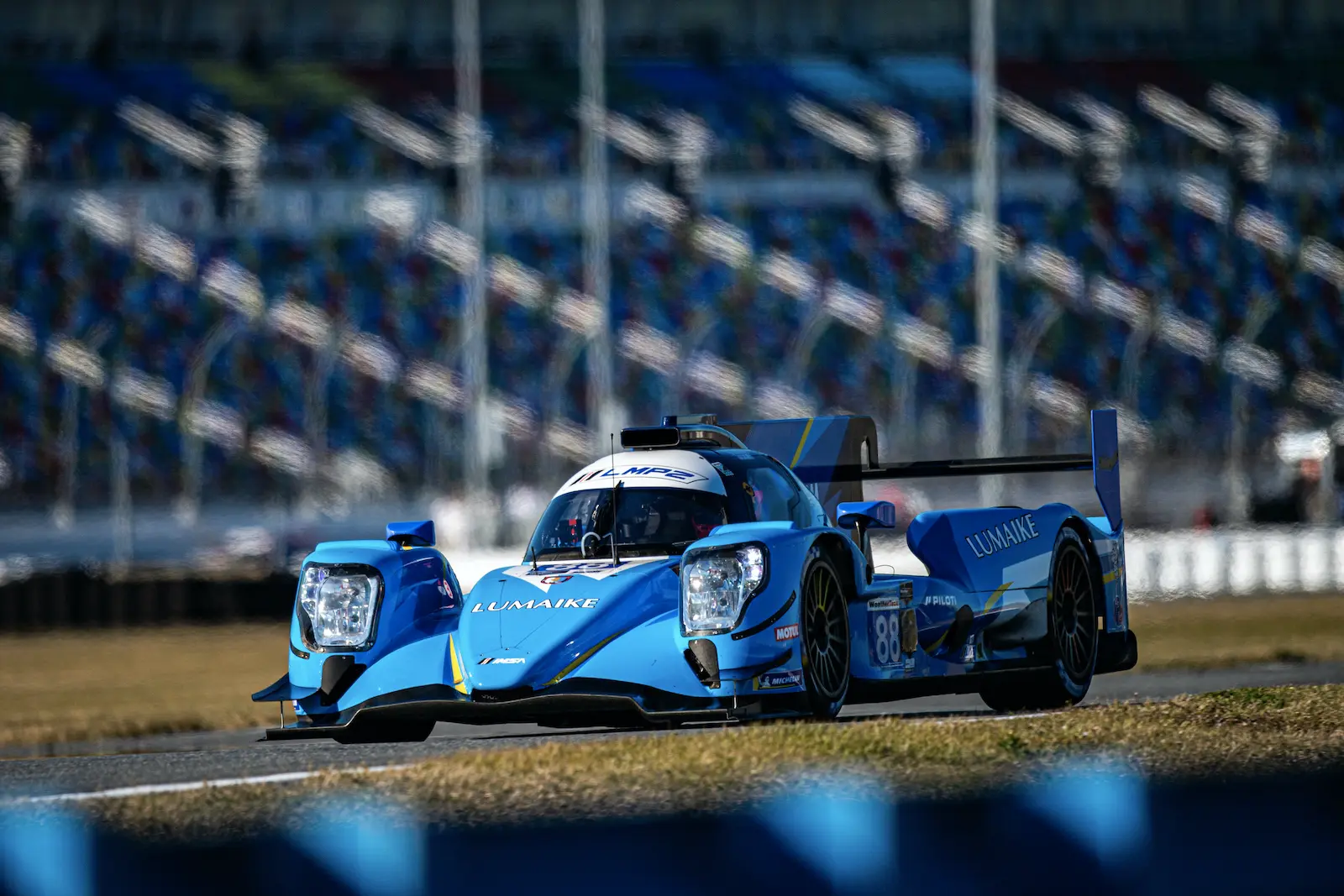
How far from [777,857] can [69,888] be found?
1.40m

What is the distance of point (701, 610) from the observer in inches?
282

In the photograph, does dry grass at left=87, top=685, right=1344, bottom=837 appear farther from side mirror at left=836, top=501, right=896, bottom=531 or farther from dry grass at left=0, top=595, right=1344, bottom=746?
dry grass at left=0, top=595, right=1344, bottom=746

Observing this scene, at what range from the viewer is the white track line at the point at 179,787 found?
19.0 ft

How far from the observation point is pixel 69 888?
4.07m

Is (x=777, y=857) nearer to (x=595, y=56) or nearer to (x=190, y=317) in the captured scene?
(x=595, y=56)

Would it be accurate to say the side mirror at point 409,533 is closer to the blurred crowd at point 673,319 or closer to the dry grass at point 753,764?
the dry grass at point 753,764

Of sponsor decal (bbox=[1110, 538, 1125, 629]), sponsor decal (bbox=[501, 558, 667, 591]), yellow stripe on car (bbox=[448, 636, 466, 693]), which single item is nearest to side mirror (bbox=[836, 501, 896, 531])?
sponsor decal (bbox=[501, 558, 667, 591])

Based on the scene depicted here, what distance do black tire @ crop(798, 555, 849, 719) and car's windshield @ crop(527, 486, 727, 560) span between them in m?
0.55

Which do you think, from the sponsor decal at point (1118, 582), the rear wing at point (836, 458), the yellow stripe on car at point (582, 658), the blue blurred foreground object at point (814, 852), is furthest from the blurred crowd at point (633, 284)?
the blue blurred foreground object at point (814, 852)

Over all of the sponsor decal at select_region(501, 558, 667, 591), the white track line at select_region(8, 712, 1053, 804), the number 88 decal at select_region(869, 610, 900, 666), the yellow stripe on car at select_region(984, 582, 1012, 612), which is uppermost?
the sponsor decal at select_region(501, 558, 667, 591)

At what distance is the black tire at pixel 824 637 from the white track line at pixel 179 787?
176cm

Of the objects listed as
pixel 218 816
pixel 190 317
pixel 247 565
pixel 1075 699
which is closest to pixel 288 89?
pixel 190 317

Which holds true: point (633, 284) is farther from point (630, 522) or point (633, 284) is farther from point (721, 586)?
point (721, 586)

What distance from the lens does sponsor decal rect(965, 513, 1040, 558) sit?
8.73 metres
